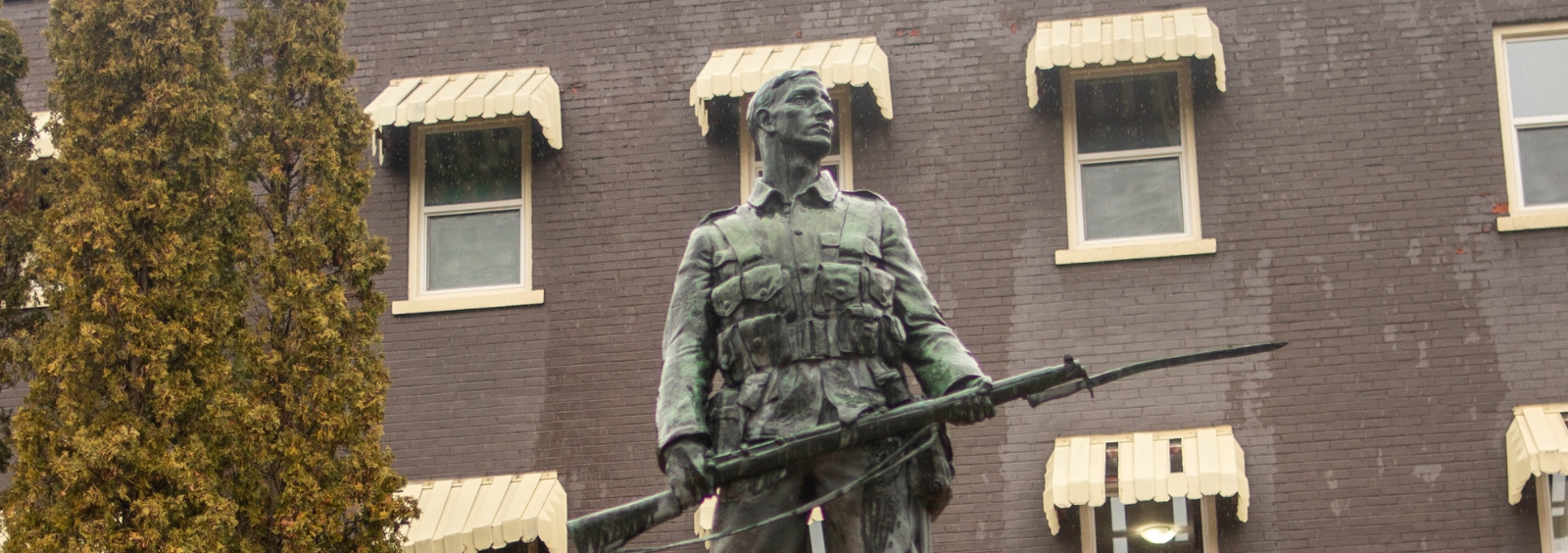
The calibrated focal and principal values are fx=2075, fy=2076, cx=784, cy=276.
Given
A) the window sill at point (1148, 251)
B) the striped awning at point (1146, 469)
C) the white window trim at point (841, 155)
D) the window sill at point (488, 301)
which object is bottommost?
the striped awning at point (1146, 469)

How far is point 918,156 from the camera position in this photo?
16.6 m

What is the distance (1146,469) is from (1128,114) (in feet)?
10.3

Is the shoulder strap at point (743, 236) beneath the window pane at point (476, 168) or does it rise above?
beneath

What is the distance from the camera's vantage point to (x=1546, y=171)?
1602 cm

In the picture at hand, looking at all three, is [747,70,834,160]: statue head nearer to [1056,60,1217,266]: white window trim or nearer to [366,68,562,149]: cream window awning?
[1056,60,1217,266]: white window trim

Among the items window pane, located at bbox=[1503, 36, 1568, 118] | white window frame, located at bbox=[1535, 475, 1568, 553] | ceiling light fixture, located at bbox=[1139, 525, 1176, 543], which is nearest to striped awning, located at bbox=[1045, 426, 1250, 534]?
ceiling light fixture, located at bbox=[1139, 525, 1176, 543]

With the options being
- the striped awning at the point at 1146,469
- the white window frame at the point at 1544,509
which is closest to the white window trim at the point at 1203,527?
the striped awning at the point at 1146,469

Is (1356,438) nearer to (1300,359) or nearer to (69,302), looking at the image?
(1300,359)

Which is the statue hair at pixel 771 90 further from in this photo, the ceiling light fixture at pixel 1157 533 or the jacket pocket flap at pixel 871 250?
the ceiling light fixture at pixel 1157 533

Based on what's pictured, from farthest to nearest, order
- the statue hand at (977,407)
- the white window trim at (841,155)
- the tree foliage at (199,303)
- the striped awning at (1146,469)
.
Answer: the white window trim at (841,155)
the striped awning at (1146,469)
the tree foliage at (199,303)
the statue hand at (977,407)

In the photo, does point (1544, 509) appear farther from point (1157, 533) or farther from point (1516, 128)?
point (1516, 128)

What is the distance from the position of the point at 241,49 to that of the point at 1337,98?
8.41m

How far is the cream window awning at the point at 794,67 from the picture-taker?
625 inches

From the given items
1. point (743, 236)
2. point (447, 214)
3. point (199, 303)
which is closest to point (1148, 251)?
point (447, 214)
